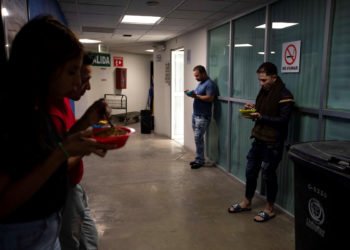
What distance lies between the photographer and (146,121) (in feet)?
25.9

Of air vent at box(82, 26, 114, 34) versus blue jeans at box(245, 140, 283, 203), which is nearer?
blue jeans at box(245, 140, 283, 203)

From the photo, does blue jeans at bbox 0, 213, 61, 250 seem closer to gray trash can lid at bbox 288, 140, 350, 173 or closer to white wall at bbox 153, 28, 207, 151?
gray trash can lid at bbox 288, 140, 350, 173

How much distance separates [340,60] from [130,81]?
8.73 metres

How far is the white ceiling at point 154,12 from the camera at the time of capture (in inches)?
144

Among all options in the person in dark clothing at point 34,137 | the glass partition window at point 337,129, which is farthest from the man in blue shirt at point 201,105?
the person in dark clothing at point 34,137

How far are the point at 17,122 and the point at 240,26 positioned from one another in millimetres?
3720

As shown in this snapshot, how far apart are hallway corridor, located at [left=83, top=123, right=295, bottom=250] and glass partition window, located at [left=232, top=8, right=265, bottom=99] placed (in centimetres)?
127

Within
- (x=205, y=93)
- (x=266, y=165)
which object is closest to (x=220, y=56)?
(x=205, y=93)

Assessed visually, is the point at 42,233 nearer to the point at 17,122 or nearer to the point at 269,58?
the point at 17,122

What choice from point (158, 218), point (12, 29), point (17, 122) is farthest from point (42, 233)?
point (158, 218)

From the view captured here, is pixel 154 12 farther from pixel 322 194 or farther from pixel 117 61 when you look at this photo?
pixel 117 61

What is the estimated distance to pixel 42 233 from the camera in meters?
0.94

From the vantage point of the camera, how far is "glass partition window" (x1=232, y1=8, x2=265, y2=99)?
11.9 feet

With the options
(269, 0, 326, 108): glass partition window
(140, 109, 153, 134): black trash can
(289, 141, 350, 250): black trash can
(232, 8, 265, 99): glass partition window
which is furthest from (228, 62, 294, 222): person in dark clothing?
(140, 109, 153, 134): black trash can
